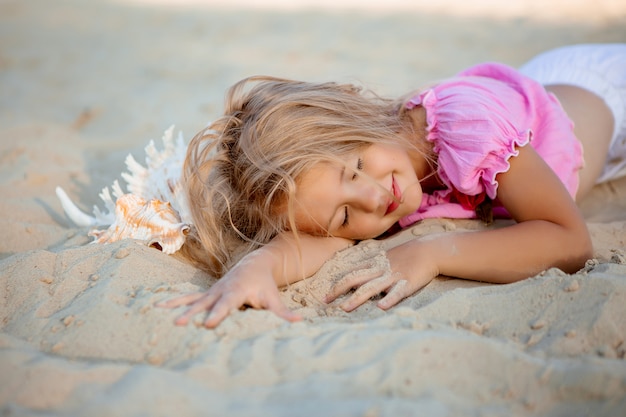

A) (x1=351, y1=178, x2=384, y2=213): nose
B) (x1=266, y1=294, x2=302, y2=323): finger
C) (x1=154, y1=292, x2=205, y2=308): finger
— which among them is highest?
(x1=351, y1=178, x2=384, y2=213): nose

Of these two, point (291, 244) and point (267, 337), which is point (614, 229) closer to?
point (291, 244)

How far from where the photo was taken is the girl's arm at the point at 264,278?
1.68 metres

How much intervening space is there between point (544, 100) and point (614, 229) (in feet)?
2.16

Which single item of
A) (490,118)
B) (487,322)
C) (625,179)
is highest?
(490,118)

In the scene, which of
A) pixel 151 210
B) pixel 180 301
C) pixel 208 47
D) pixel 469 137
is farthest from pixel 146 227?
pixel 208 47

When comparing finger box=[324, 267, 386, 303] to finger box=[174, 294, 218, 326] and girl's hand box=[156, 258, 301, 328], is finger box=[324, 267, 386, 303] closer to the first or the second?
girl's hand box=[156, 258, 301, 328]

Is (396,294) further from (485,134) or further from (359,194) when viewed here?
(485,134)

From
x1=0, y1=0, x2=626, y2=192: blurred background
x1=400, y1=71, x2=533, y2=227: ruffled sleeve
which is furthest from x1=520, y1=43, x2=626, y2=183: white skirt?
x1=0, y1=0, x2=626, y2=192: blurred background

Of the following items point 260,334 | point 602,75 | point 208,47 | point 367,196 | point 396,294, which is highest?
point 208,47

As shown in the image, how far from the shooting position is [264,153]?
88.9 inches

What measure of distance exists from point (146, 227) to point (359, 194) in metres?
0.88

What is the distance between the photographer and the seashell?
2.30m

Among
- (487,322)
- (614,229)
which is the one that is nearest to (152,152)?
(487,322)

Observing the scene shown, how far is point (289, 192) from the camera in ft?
6.97
